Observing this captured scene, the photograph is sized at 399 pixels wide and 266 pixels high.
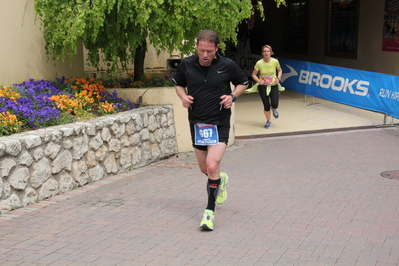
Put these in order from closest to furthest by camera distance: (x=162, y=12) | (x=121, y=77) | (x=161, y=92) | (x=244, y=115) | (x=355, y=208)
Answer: (x=355, y=208), (x=162, y=12), (x=161, y=92), (x=121, y=77), (x=244, y=115)

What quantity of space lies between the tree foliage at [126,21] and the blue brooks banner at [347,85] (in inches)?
181

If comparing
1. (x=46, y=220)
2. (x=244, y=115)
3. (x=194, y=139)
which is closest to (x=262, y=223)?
(x=194, y=139)

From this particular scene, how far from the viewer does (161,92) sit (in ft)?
31.9

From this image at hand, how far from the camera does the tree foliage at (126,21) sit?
839cm

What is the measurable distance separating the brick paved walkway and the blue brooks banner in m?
3.68

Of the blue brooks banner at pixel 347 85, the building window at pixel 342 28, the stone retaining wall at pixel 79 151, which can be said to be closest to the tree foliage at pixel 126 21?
the stone retaining wall at pixel 79 151

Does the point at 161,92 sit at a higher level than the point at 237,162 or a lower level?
higher

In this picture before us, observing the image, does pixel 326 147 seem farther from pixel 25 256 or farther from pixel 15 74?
pixel 25 256

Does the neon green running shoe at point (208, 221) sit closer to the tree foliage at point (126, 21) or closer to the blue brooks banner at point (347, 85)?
the tree foliage at point (126, 21)

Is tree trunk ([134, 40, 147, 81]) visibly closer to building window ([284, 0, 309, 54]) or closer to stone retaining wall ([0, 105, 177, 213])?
stone retaining wall ([0, 105, 177, 213])

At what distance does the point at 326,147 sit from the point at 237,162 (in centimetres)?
199

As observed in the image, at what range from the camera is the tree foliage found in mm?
8391

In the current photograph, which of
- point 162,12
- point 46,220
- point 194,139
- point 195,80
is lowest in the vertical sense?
point 46,220

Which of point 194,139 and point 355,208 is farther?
point 355,208
